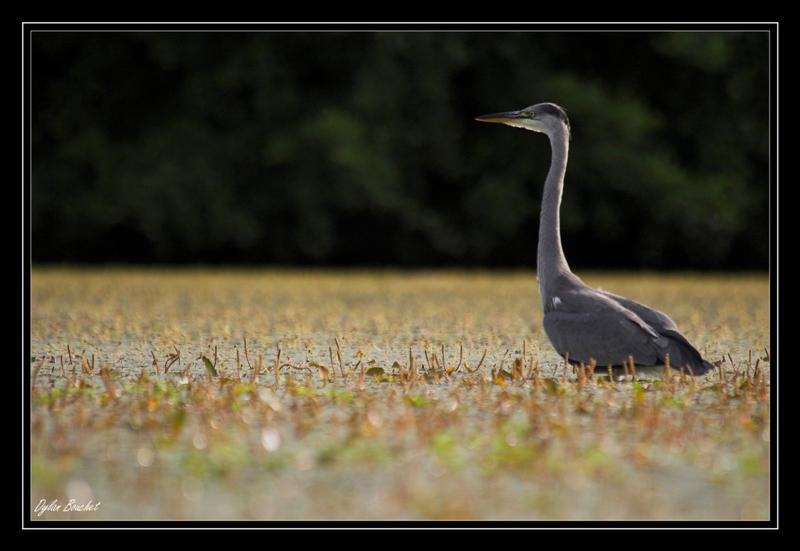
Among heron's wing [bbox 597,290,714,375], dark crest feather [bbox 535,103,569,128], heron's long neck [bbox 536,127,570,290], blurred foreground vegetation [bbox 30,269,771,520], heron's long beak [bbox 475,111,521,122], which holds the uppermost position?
dark crest feather [bbox 535,103,569,128]

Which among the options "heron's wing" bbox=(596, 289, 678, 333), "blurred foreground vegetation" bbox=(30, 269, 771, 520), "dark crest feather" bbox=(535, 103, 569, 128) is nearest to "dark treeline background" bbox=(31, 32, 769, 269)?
"blurred foreground vegetation" bbox=(30, 269, 771, 520)

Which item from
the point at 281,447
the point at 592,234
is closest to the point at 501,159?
the point at 592,234

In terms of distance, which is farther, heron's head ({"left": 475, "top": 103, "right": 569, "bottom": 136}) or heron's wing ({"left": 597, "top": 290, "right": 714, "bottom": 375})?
heron's head ({"left": 475, "top": 103, "right": 569, "bottom": 136})

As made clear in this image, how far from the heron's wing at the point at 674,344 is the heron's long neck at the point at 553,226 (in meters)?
0.36

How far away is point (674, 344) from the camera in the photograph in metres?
4.21

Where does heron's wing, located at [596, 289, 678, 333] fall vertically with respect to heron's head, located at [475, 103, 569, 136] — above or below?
below

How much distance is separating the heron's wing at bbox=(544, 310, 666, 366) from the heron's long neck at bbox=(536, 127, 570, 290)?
35cm

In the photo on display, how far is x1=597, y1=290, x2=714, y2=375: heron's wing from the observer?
4.14 meters

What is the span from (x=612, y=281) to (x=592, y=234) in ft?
13.1

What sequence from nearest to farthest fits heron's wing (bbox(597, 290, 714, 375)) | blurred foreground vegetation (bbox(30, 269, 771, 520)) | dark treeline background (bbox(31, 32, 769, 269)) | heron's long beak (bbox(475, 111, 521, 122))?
blurred foreground vegetation (bbox(30, 269, 771, 520))
heron's wing (bbox(597, 290, 714, 375))
heron's long beak (bbox(475, 111, 521, 122))
dark treeline background (bbox(31, 32, 769, 269))

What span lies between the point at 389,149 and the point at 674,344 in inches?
427

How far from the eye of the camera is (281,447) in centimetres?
305

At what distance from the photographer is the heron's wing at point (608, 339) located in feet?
13.6

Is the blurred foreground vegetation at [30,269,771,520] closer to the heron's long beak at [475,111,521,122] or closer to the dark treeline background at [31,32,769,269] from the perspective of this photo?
the heron's long beak at [475,111,521,122]
